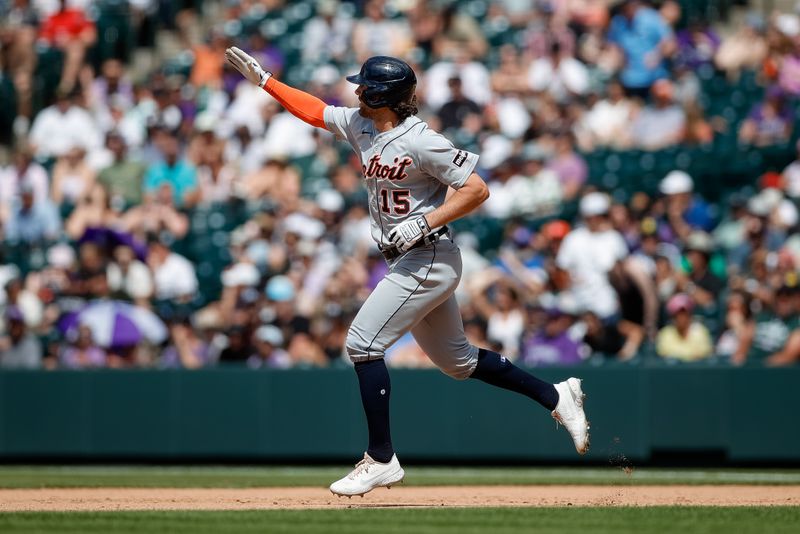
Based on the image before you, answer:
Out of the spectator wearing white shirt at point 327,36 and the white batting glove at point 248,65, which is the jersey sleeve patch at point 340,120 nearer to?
the white batting glove at point 248,65

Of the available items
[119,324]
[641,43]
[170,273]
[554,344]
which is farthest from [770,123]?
[119,324]

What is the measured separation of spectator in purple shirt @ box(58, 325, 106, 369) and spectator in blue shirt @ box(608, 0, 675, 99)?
5.96 metres

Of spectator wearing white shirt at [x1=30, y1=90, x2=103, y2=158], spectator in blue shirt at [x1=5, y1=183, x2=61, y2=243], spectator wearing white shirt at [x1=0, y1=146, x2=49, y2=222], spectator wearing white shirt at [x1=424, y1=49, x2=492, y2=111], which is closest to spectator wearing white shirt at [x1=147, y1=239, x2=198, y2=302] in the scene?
spectator in blue shirt at [x1=5, y1=183, x2=61, y2=243]

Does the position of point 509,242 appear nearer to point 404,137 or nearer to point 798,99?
point 798,99

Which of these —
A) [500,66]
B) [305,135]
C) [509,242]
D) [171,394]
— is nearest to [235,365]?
[171,394]

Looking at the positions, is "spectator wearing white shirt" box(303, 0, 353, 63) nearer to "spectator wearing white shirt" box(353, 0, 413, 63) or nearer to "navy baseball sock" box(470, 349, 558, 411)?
"spectator wearing white shirt" box(353, 0, 413, 63)

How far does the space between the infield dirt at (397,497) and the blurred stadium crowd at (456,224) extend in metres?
2.65

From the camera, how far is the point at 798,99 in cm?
1370

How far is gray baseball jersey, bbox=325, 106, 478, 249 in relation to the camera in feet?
23.5

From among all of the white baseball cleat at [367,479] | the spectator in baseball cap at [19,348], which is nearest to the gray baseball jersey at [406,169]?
the white baseball cleat at [367,479]

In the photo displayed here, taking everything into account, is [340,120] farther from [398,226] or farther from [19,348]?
[19,348]

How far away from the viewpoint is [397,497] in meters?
8.41

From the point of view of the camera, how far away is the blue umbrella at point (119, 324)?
42.0ft

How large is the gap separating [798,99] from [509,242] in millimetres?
3224
